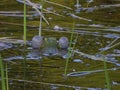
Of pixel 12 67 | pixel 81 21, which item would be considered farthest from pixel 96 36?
pixel 12 67

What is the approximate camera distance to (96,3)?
5.14m

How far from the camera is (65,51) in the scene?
11.6ft

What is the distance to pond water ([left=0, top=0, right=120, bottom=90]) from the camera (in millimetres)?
2947

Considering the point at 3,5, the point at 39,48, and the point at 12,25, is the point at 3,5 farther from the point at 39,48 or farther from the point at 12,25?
the point at 39,48

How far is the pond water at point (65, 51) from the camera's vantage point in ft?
9.67

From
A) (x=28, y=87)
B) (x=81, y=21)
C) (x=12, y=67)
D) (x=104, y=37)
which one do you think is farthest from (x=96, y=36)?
(x=28, y=87)

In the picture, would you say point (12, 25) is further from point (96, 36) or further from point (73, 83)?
point (73, 83)

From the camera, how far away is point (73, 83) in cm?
291

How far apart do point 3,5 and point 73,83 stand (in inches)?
81.2

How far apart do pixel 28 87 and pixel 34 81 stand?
10 centimetres

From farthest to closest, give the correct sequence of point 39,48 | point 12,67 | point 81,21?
1. point 81,21
2. point 39,48
3. point 12,67

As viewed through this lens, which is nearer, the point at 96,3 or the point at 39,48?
the point at 39,48

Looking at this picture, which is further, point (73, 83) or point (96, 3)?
point (96, 3)

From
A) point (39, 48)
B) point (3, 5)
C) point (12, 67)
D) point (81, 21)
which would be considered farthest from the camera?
point (3, 5)
